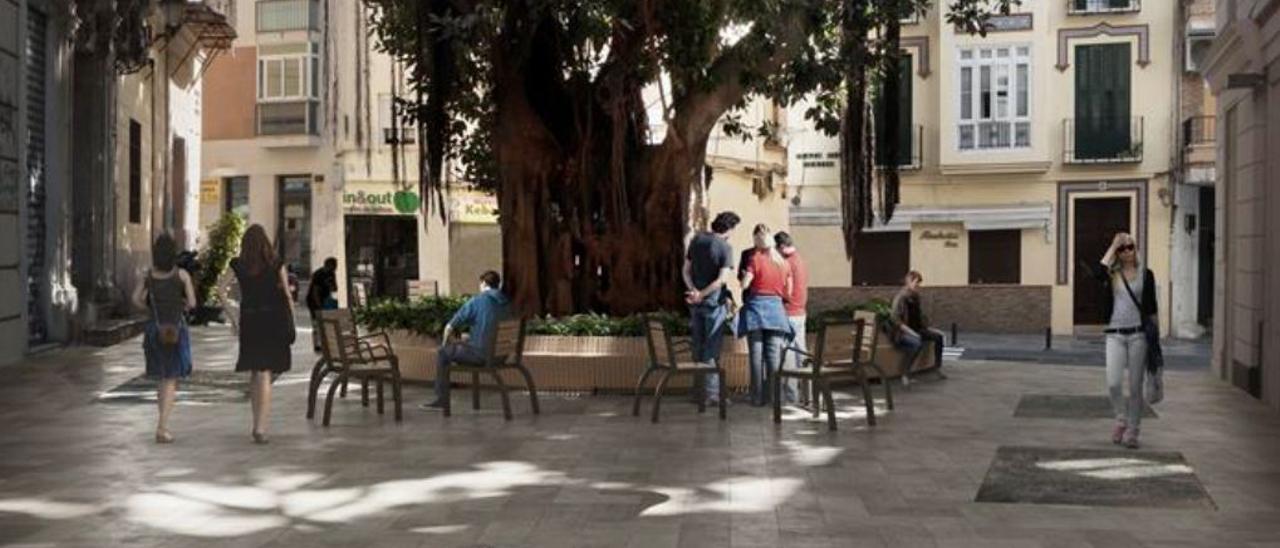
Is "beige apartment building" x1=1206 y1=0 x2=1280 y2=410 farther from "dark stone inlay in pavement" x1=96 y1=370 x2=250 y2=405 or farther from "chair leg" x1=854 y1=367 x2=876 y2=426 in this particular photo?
"dark stone inlay in pavement" x1=96 y1=370 x2=250 y2=405

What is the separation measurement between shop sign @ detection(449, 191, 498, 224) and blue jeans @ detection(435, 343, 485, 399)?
22.2 meters

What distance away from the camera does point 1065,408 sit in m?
11.9

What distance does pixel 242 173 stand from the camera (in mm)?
38156

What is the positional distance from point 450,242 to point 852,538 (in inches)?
1113

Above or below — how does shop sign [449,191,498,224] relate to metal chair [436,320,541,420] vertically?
above

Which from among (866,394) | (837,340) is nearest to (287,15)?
(837,340)

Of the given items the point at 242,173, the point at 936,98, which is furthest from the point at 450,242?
the point at 936,98

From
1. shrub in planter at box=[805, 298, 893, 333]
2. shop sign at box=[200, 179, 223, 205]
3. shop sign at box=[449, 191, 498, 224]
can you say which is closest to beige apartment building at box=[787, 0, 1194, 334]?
shop sign at box=[449, 191, 498, 224]

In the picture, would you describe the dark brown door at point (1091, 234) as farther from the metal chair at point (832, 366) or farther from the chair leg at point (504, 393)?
the chair leg at point (504, 393)

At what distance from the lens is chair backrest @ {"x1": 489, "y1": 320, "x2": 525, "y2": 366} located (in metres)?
10.9

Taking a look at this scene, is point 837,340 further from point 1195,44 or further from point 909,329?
point 1195,44

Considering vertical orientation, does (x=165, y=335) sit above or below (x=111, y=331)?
above

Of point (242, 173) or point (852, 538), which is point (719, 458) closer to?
point (852, 538)

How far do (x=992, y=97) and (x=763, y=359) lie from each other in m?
22.6
